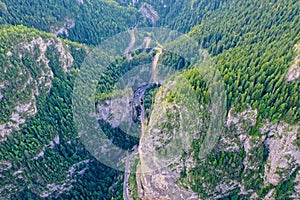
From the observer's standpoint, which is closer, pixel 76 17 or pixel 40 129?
pixel 40 129

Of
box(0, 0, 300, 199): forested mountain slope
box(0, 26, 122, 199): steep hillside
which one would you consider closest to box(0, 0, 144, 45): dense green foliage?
box(0, 0, 300, 199): forested mountain slope

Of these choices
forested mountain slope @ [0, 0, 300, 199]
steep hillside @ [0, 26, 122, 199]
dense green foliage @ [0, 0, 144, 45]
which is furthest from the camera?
dense green foliage @ [0, 0, 144, 45]

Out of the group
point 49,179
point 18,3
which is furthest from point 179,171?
point 18,3

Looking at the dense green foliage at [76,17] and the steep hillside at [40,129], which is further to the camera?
the dense green foliage at [76,17]

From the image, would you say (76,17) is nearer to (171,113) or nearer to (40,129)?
(40,129)

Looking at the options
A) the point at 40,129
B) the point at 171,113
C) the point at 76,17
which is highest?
the point at 76,17

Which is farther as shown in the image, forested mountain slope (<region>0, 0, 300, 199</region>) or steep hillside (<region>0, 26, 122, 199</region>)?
steep hillside (<region>0, 26, 122, 199</region>)

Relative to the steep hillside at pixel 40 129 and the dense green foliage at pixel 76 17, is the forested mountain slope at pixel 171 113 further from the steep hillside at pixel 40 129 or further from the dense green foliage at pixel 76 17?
the dense green foliage at pixel 76 17

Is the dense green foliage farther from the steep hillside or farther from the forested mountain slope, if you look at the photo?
the steep hillside

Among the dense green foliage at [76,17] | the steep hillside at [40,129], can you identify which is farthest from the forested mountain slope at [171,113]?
the dense green foliage at [76,17]

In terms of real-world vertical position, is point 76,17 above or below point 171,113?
above

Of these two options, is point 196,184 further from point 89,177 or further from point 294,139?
point 89,177

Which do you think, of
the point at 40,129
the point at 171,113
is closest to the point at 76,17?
the point at 40,129
